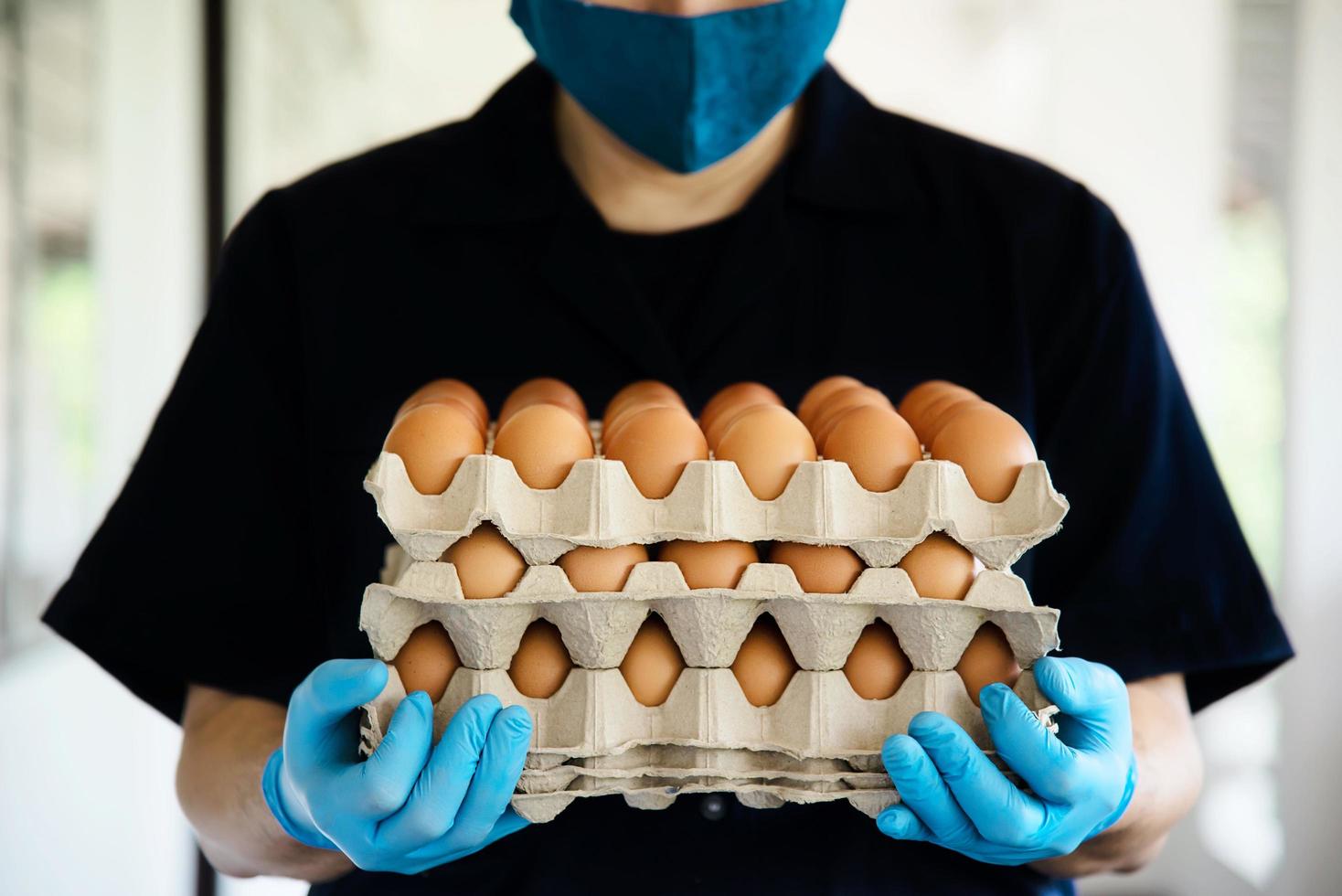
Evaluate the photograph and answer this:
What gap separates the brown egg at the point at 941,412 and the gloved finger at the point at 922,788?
0.30 meters

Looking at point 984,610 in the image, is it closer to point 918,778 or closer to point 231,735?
point 918,778

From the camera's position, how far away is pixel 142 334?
2.82 metres

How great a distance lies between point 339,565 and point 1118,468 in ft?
3.19

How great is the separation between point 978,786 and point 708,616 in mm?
278

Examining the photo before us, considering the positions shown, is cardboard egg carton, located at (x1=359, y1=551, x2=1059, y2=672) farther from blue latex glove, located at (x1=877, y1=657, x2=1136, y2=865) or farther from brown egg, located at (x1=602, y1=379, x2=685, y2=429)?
brown egg, located at (x1=602, y1=379, x2=685, y2=429)

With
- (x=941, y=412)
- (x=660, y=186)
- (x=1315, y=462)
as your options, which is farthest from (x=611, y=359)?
(x=1315, y=462)

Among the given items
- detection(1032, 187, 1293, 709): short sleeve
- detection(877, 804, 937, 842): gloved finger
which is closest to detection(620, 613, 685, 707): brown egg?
detection(877, 804, 937, 842): gloved finger

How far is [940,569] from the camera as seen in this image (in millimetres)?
997

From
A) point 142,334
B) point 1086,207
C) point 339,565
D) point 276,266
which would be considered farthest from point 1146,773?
point 142,334

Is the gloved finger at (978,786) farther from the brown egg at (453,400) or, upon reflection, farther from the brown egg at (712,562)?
the brown egg at (453,400)

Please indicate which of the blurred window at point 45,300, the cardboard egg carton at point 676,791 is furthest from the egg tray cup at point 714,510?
the blurred window at point 45,300

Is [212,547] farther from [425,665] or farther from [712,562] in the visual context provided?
[712,562]

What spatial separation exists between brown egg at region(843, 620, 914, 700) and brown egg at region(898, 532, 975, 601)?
66mm

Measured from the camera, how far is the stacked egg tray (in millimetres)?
970
